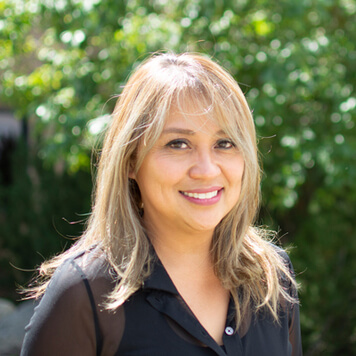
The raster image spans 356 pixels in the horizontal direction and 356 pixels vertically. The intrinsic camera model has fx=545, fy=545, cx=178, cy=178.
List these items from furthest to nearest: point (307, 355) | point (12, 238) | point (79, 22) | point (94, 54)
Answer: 1. point (12, 238)
2. point (307, 355)
3. point (94, 54)
4. point (79, 22)

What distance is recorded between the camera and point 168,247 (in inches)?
71.8

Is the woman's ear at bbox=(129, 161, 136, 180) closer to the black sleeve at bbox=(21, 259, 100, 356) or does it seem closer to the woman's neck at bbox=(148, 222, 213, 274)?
the woman's neck at bbox=(148, 222, 213, 274)

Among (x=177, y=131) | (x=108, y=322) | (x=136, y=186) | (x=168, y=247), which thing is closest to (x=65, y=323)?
(x=108, y=322)

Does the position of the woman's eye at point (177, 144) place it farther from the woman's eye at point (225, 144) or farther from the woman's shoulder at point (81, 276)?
the woman's shoulder at point (81, 276)

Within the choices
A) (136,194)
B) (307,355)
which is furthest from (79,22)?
(307,355)

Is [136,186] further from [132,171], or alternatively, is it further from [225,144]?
[225,144]

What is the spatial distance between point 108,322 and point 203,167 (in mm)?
545

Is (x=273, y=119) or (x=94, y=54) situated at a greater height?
(x=94, y=54)

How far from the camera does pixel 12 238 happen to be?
602 cm

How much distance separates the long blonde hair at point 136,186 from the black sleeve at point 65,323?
0.27ft

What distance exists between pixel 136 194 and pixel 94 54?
2448 mm

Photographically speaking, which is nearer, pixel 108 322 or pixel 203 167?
pixel 108 322

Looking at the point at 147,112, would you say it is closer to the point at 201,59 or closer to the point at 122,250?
the point at 201,59

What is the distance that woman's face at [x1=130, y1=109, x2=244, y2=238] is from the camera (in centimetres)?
170
